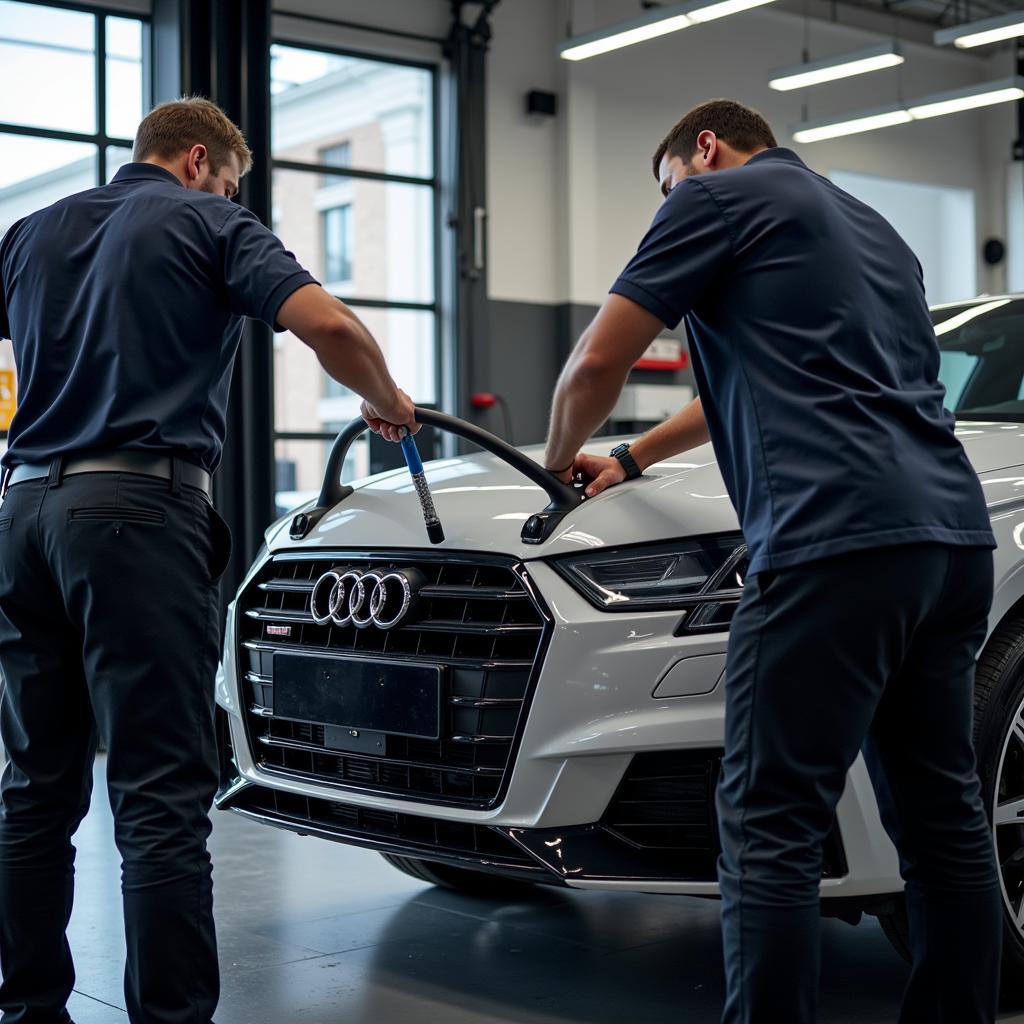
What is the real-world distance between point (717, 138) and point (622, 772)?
3.43 ft

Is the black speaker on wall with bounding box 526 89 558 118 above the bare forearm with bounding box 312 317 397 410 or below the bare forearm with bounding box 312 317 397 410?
above

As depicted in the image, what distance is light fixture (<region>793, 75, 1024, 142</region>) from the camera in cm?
1091

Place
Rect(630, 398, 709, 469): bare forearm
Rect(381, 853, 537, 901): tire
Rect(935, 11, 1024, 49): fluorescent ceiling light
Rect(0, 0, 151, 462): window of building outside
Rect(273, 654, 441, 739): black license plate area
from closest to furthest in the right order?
1. Rect(273, 654, 441, 739): black license plate area
2. Rect(630, 398, 709, 469): bare forearm
3. Rect(381, 853, 537, 901): tire
4. Rect(0, 0, 151, 462): window of building outside
5. Rect(935, 11, 1024, 49): fluorescent ceiling light

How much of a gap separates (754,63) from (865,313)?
10809 mm

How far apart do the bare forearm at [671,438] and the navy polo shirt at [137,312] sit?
0.79 metres

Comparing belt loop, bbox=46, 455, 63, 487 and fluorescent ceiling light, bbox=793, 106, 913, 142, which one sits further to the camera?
fluorescent ceiling light, bbox=793, 106, 913, 142

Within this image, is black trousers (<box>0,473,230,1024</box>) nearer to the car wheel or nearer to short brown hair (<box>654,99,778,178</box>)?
short brown hair (<box>654,99,778,178</box>)

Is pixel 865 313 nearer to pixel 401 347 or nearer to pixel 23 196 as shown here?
pixel 23 196

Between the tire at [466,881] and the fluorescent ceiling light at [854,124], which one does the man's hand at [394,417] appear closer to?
the tire at [466,881]

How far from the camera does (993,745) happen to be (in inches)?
102

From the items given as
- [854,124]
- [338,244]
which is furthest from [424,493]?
[854,124]

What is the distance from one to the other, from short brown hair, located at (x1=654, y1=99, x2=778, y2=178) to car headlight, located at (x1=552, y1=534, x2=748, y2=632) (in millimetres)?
661

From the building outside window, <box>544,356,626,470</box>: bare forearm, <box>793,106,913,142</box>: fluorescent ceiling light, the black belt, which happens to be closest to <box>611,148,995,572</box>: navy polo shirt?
<box>544,356,626,470</box>: bare forearm

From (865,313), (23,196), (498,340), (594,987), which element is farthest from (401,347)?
(865,313)
